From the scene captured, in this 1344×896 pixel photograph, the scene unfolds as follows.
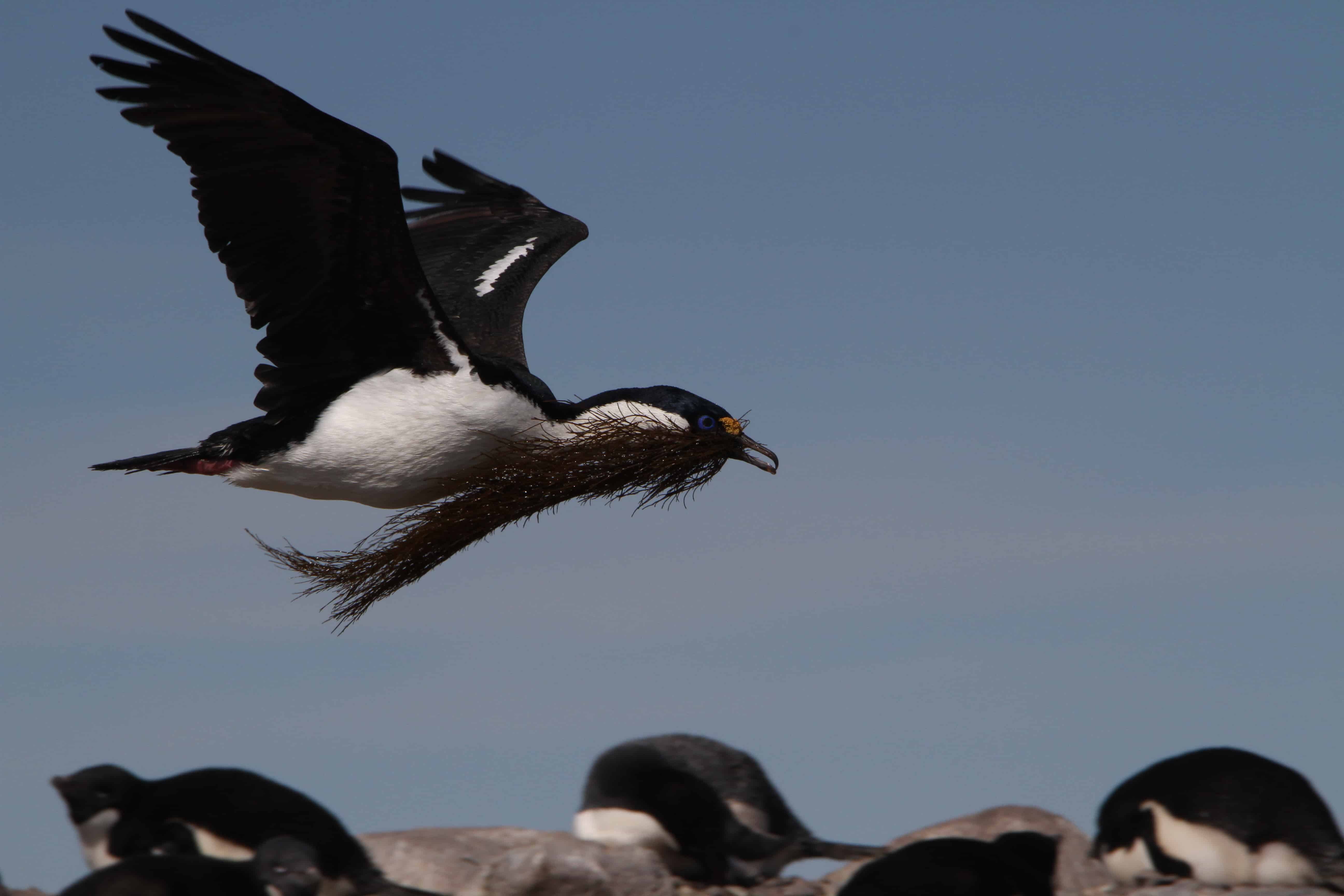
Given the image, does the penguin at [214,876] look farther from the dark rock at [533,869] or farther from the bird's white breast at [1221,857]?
the bird's white breast at [1221,857]

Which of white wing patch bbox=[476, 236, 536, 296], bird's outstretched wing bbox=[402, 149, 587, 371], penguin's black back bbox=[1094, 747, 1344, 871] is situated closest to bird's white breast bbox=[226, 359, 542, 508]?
bird's outstretched wing bbox=[402, 149, 587, 371]

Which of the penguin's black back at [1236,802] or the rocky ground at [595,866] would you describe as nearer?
the rocky ground at [595,866]

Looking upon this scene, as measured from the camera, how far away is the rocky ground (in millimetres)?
6102

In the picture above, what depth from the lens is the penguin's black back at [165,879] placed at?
485cm

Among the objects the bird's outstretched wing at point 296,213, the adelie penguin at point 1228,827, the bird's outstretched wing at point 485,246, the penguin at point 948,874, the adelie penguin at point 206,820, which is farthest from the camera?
the bird's outstretched wing at point 485,246

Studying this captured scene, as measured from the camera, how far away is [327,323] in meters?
6.83

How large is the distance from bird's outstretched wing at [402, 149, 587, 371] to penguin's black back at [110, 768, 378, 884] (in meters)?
2.90

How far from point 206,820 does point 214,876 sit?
172 cm

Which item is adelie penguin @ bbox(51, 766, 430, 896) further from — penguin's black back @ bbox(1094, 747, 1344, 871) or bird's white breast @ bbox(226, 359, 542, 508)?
penguin's black back @ bbox(1094, 747, 1344, 871)

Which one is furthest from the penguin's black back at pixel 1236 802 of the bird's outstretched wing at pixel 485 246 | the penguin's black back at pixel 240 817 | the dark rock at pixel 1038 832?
the bird's outstretched wing at pixel 485 246

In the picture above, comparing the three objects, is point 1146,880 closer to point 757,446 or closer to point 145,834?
point 757,446

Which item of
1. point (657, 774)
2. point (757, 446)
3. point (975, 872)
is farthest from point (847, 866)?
point (757, 446)

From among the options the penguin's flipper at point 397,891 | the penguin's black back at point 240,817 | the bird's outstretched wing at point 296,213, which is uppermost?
the bird's outstretched wing at point 296,213

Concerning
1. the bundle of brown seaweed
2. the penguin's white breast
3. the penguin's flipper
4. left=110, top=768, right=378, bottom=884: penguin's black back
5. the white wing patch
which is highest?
the white wing patch
